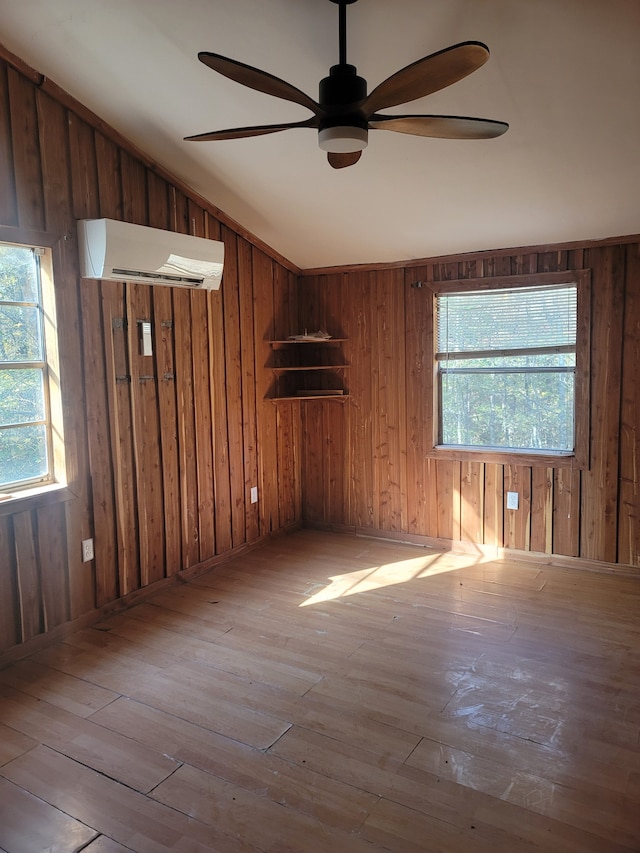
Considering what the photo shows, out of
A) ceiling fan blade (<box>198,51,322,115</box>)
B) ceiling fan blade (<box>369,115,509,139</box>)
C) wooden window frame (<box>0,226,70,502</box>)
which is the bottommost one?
wooden window frame (<box>0,226,70,502</box>)

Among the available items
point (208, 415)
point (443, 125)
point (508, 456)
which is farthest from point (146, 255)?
point (508, 456)

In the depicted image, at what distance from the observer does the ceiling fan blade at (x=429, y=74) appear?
1.77m

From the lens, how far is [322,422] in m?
5.32

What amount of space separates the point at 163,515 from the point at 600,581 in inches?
114

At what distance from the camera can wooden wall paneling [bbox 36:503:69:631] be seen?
322 centimetres

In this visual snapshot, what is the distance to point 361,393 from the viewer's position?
16.6ft

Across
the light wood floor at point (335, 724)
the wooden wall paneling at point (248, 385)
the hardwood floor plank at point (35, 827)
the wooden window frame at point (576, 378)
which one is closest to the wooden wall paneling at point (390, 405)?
the wooden window frame at point (576, 378)

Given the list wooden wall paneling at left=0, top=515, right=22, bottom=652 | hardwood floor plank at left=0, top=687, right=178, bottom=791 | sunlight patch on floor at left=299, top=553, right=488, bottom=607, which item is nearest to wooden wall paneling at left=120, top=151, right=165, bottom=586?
wooden wall paneling at left=0, top=515, right=22, bottom=652

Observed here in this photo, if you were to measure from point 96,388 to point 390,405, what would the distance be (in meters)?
2.34

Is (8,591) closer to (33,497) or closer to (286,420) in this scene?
(33,497)

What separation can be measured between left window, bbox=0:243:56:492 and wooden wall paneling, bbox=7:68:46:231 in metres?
0.17

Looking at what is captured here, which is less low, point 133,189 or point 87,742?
point 133,189

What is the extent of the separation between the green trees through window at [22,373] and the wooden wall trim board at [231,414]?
0.12m

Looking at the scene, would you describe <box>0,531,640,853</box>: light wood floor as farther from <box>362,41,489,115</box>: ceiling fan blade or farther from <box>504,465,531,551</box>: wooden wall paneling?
<box>362,41,489,115</box>: ceiling fan blade
